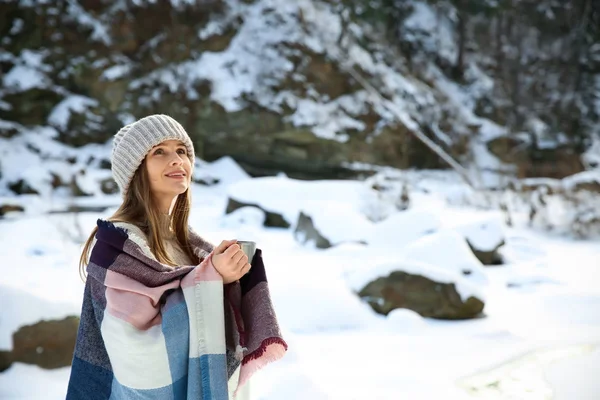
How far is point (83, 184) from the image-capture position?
1036 centimetres

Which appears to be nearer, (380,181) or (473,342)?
(473,342)

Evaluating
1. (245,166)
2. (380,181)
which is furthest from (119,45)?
(380,181)

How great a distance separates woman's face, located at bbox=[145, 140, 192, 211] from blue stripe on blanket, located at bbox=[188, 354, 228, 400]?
18.5 inches

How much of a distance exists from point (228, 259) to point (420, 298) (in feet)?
10.8

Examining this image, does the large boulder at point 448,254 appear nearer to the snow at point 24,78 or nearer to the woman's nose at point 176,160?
the woman's nose at point 176,160

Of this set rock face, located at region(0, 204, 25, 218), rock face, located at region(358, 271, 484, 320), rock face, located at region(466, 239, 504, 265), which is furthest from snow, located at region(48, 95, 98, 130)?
rock face, located at region(358, 271, 484, 320)

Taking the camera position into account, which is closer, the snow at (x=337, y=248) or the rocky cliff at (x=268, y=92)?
the snow at (x=337, y=248)

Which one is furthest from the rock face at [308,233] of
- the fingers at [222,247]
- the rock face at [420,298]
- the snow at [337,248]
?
the fingers at [222,247]

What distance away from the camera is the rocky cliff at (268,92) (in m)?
13.3

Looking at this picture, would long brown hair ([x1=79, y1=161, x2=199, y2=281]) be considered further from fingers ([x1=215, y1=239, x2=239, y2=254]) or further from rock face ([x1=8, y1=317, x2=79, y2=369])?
rock face ([x1=8, y1=317, x2=79, y2=369])

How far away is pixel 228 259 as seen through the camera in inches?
48.8

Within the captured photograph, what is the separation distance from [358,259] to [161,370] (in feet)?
14.0

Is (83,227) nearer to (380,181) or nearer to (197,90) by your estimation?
(380,181)

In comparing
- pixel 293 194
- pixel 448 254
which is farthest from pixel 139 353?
pixel 293 194
